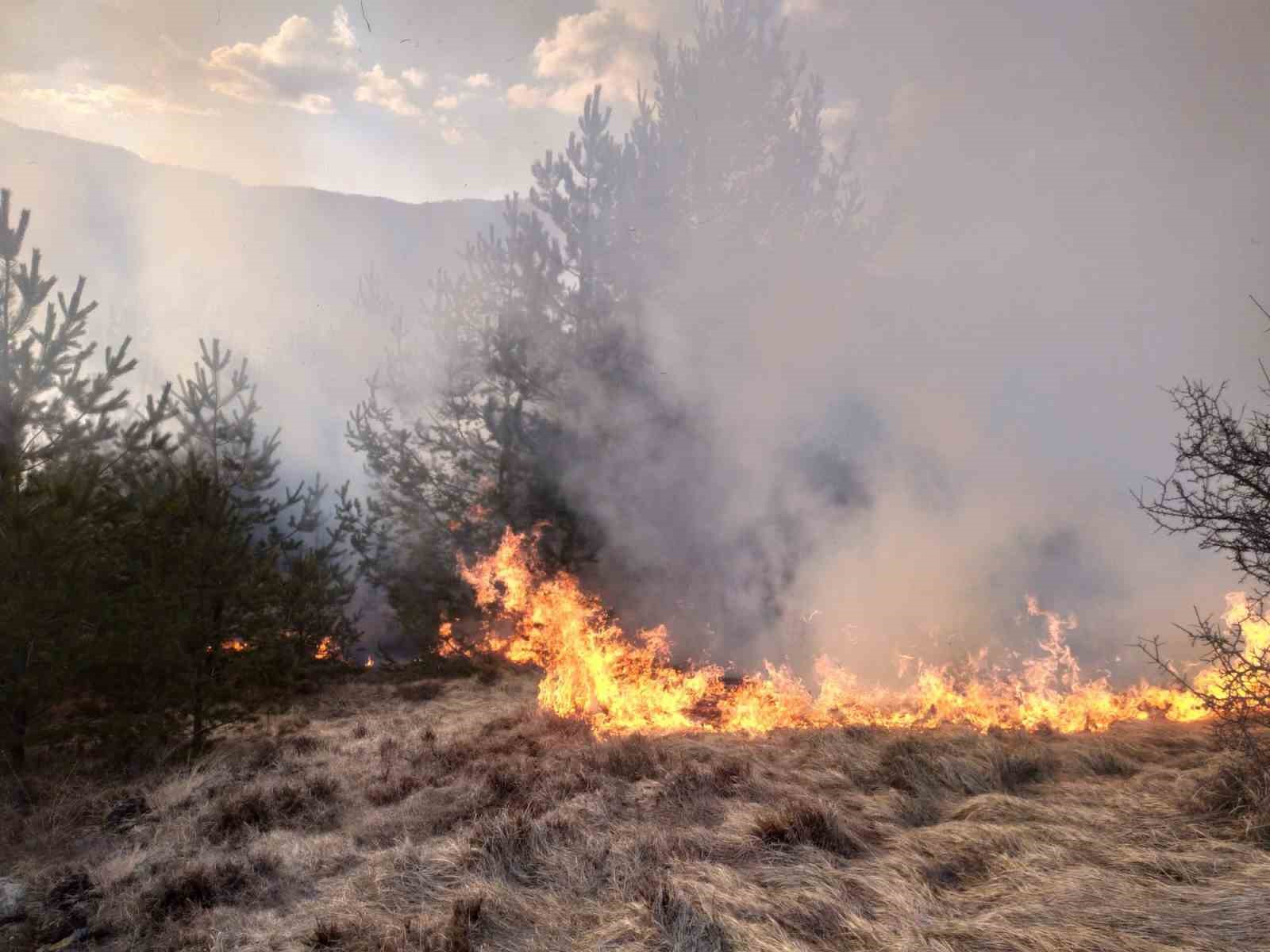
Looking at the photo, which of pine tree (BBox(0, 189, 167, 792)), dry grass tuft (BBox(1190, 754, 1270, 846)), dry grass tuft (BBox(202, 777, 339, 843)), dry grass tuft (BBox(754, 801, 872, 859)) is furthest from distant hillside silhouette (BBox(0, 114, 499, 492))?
dry grass tuft (BBox(1190, 754, 1270, 846))

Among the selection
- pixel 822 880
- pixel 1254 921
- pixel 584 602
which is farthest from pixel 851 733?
pixel 584 602

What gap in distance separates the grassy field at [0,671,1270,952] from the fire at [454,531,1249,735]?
1182 millimetres

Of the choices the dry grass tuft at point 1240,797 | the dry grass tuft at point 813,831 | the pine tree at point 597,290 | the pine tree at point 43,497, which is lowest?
the dry grass tuft at point 813,831

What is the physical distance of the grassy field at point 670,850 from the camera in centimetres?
358

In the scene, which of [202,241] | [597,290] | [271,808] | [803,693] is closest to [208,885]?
[271,808]

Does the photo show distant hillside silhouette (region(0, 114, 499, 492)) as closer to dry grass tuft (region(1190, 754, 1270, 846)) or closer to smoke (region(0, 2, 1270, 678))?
smoke (region(0, 2, 1270, 678))

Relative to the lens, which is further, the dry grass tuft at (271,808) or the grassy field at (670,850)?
the dry grass tuft at (271,808)

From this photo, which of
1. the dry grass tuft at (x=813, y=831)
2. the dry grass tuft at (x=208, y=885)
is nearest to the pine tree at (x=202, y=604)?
the dry grass tuft at (x=208, y=885)

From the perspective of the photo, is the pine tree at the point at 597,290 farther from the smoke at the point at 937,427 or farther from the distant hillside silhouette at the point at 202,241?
the distant hillside silhouette at the point at 202,241

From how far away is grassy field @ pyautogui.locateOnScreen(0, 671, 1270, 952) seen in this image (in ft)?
11.8

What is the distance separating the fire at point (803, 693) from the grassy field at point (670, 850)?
1.18m

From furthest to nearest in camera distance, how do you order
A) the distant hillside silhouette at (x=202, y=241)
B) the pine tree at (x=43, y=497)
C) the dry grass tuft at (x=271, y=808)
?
1. the distant hillside silhouette at (x=202, y=241)
2. the pine tree at (x=43, y=497)
3. the dry grass tuft at (x=271, y=808)

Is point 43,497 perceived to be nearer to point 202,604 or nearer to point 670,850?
point 202,604

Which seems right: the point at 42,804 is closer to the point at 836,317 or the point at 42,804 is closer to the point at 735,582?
the point at 735,582
